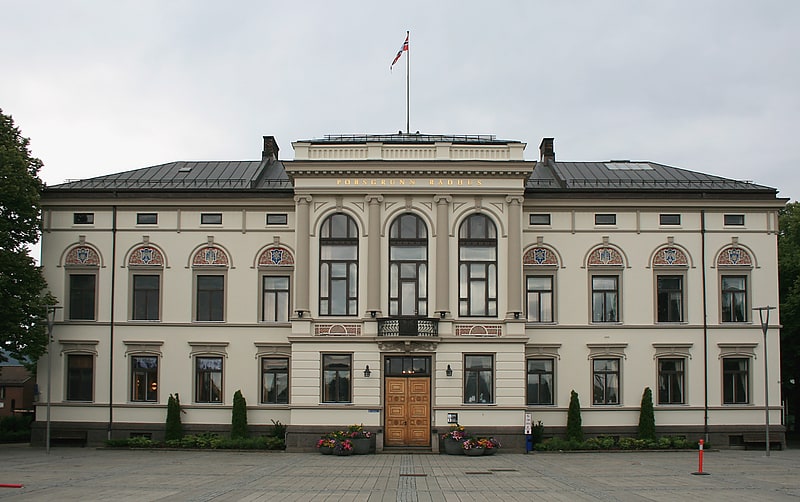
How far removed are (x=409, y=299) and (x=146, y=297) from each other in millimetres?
11216

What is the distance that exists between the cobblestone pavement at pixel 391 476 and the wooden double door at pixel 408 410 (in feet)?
4.42

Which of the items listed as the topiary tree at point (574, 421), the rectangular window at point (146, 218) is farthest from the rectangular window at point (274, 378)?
the topiary tree at point (574, 421)

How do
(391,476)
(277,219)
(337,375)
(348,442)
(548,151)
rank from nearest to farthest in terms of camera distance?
1. (391,476)
2. (348,442)
3. (337,375)
4. (277,219)
5. (548,151)

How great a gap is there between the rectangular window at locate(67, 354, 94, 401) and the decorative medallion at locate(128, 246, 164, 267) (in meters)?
4.29

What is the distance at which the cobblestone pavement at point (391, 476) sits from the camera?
Answer: 21.6 m

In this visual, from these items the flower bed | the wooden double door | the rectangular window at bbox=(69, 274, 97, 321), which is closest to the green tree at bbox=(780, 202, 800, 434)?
the wooden double door

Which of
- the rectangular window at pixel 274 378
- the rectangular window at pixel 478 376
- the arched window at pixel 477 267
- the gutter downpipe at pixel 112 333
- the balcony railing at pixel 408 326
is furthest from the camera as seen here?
the rectangular window at pixel 274 378

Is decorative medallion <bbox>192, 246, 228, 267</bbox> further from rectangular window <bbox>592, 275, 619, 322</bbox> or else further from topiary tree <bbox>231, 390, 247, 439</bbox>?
rectangular window <bbox>592, 275, 619, 322</bbox>

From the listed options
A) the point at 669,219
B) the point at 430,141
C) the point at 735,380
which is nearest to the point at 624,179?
the point at 669,219

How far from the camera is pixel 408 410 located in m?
34.0

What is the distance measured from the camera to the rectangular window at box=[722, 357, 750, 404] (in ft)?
117

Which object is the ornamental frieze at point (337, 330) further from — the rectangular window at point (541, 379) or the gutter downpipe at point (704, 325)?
the gutter downpipe at point (704, 325)

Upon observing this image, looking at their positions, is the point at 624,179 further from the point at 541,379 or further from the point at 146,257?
the point at 146,257

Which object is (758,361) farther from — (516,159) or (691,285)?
(516,159)
